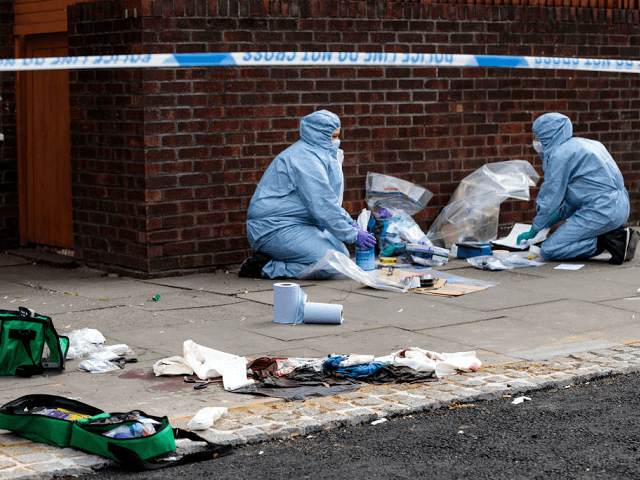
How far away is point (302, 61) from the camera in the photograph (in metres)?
10.2

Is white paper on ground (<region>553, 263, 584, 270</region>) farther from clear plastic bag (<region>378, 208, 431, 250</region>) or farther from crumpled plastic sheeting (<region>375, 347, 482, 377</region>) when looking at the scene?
crumpled plastic sheeting (<region>375, 347, 482, 377</region>)

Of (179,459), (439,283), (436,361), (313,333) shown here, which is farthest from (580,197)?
(179,459)

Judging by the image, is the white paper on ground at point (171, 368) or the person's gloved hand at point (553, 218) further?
the person's gloved hand at point (553, 218)

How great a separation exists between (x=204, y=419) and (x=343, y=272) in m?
4.37

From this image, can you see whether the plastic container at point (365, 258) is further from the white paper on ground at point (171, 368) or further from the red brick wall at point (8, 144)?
the red brick wall at point (8, 144)

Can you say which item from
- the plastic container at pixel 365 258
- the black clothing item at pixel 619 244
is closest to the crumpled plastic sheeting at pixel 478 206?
the black clothing item at pixel 619 244

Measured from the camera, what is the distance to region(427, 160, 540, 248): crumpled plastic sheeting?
11.5 meters

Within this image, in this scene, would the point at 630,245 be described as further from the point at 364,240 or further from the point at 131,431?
the point at 131,431

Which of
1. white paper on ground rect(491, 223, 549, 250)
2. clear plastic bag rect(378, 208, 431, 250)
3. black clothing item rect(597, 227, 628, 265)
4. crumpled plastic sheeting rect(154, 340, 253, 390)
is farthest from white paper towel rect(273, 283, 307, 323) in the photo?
white paper on ground rect(491, 223, 549, 250)

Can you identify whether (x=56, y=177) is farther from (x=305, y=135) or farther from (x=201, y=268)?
(x=305, y=135)

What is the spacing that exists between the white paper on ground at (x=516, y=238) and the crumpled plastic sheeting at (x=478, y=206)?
182 mm

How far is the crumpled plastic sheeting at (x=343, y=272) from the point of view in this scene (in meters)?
9.16

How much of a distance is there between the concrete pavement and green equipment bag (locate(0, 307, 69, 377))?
91mm

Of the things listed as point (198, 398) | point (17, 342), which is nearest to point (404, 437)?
point (198, 398)
